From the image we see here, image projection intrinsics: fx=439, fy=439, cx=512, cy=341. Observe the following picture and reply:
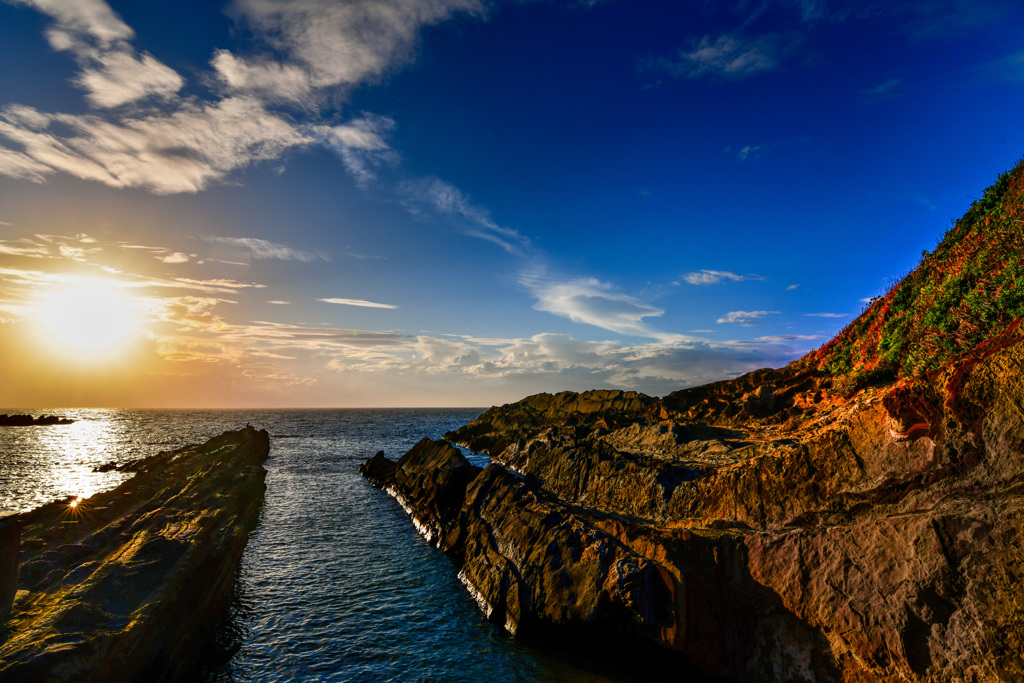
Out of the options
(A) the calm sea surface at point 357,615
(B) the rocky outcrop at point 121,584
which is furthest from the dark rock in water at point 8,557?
(B) the rocky outcrop at point 121,584

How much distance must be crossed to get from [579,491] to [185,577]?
624 inches

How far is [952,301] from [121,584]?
33133 millimetres

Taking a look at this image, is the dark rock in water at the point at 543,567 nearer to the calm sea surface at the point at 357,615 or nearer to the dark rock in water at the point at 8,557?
the calm sea surface at the point at 357,615

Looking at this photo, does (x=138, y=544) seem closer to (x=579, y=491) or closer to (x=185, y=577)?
(x=185, y=577)

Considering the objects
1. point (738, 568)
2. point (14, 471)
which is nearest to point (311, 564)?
point (738, 568)

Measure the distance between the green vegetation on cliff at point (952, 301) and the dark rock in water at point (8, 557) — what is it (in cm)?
2722

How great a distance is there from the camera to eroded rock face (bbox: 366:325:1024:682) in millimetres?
9078

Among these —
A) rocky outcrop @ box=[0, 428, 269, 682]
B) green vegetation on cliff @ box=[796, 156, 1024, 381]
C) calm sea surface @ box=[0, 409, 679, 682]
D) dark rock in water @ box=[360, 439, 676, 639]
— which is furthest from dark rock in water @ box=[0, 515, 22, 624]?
green vegetation on cliff @ box=[796, 156, 1024, 381]

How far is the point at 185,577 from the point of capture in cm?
1548

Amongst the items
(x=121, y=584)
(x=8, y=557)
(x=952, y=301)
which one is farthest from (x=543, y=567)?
(x=952, y=301)

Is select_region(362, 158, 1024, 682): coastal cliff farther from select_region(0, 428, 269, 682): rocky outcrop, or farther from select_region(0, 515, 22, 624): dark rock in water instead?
select_region(0, 515, 22, 624): dark rock in water

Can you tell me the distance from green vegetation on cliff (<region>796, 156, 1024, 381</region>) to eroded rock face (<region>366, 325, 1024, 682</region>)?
582 cm

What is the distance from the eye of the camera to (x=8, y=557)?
10.6 m

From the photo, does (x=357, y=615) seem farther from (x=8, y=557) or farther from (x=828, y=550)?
(x=828, y=550)
